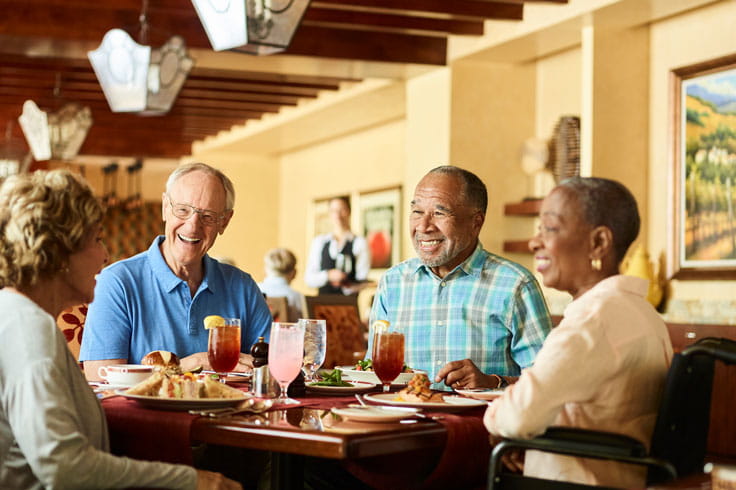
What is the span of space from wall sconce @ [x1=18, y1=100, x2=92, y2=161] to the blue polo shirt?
512cm

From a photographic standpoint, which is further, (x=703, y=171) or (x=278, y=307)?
(x=278, y=307)

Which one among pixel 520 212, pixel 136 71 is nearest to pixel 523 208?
pixel 520 212

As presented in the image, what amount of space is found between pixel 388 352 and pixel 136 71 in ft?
12.2

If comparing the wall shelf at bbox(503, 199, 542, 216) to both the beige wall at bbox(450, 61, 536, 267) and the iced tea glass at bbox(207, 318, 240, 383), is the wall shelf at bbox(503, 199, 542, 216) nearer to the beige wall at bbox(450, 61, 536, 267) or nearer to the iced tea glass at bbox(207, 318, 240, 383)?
the beige wall at bbox(450, 61, 536, 267)

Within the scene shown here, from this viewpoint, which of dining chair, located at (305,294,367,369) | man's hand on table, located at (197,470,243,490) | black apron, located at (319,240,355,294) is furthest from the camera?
black apron, located at (319,240,355,294)

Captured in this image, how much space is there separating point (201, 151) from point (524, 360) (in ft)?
34.0

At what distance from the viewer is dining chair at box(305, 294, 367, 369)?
17.6 ft

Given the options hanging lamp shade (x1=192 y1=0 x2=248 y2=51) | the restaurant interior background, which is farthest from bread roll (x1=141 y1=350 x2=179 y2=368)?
the restaurant interior background

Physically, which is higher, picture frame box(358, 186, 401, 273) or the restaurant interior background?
the restaurant interior background

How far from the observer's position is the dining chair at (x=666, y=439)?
1813 mm

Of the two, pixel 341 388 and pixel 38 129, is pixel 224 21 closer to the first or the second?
pixel 341 388

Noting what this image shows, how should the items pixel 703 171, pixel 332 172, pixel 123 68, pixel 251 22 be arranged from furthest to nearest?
pixel 332 172 → pixel 703 171 → pixel 123 68 → pixel 251 22

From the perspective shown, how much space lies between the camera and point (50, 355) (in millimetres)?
1747

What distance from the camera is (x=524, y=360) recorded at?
115 inches
